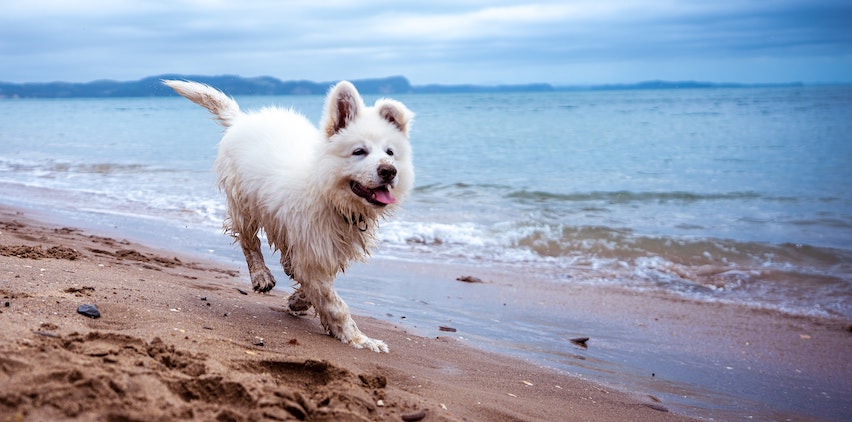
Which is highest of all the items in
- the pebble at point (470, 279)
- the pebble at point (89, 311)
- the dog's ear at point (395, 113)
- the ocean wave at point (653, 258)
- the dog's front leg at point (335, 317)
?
the dog's ear at point (395, 113)

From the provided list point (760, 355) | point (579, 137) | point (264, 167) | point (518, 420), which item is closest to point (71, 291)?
point (264, 167)

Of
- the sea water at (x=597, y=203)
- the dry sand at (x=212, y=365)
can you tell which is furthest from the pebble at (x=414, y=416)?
the sea water at (x=597, y=203)

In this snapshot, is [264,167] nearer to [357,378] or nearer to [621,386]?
[357,378]

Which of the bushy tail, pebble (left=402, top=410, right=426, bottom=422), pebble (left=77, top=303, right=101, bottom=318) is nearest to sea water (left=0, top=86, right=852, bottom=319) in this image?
the bushy tail

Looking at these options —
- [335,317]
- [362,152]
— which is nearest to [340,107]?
[362,152]

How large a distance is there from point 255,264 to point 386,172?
5.45ft

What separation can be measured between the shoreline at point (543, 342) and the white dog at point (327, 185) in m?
0.33

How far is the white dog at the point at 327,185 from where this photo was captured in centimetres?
490

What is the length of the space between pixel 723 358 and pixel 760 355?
378mm

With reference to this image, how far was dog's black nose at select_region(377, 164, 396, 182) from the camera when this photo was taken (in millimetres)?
4750

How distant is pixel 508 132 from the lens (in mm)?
36156

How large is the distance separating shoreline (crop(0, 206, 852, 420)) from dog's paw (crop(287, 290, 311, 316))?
10cm

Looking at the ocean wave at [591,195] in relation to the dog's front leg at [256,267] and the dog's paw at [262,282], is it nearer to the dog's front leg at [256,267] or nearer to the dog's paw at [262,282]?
the dog's front leg at [256,267]

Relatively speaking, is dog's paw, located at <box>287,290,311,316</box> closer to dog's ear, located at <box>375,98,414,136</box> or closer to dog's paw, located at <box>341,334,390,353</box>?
dog's paw, located at <box>341,334,390,353</box>
